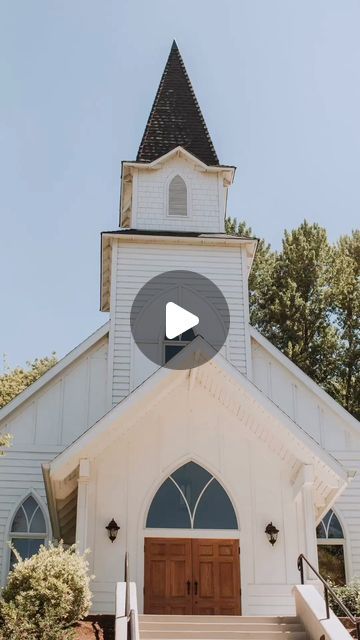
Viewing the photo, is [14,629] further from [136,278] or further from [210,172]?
[210,172]

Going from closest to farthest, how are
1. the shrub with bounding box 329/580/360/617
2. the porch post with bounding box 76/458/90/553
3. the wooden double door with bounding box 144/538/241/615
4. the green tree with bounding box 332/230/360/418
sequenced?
the porch post with bounding box 76/458/90/553 < the wooden double door with bounding box 144/538/241/615 < the shrub with bounding box 329/580/360/617 < the green tree with bounding box 332/230/360/418

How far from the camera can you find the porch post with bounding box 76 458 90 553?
522 inches

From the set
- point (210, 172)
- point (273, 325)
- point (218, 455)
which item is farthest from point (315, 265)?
point (218, 455)

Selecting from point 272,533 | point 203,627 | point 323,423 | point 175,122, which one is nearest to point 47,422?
point 323,423

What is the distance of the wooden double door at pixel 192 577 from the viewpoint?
13383mm

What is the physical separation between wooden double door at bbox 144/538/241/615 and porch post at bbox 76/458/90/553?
3.86ft

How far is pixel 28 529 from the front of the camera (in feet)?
60.2

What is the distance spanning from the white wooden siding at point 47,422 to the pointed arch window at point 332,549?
236 inches

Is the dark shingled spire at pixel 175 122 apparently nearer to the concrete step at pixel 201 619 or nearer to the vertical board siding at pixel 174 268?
the vertical board siding at pixel 174 268

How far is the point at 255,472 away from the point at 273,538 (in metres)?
1.20

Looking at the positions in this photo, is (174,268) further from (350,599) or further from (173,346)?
(350,599)

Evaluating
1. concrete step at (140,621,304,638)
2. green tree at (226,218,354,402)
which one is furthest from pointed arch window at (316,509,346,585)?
green tree at (226,218,354,402)
